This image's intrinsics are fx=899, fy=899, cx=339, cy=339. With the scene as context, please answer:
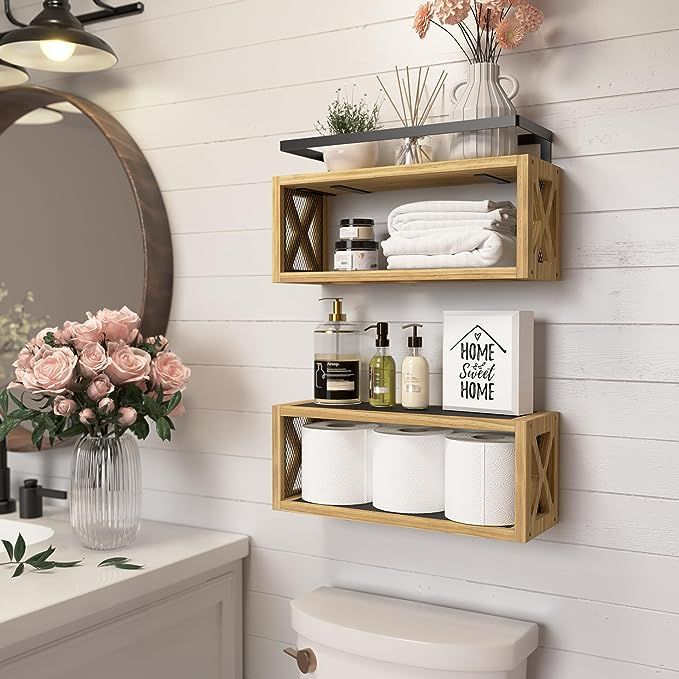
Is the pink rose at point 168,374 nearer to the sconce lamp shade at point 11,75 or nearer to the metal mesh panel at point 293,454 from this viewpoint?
the metal mesh panel at point 293,454

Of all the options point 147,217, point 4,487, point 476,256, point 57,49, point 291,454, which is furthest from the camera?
point 4,487

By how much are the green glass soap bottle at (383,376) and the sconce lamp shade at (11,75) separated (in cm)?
104

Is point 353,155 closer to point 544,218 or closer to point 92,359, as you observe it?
point 544,218

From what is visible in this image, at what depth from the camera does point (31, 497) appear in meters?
1.96

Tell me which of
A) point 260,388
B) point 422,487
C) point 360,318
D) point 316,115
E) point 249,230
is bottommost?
point 422,487

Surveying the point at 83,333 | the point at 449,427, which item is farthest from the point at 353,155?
the point at 83,333

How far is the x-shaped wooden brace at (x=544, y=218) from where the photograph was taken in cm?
139

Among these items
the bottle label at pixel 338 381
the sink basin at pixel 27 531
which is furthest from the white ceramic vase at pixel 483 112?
the sink basin at pixel 27 531

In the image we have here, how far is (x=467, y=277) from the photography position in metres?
1.41

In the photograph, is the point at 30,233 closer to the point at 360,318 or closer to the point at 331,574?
the point at 360,318

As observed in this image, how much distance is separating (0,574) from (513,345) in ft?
3.11

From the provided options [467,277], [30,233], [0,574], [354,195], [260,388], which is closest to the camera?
[467,277]

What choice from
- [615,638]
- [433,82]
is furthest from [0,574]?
[433,82]

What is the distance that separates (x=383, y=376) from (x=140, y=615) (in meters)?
0.60
